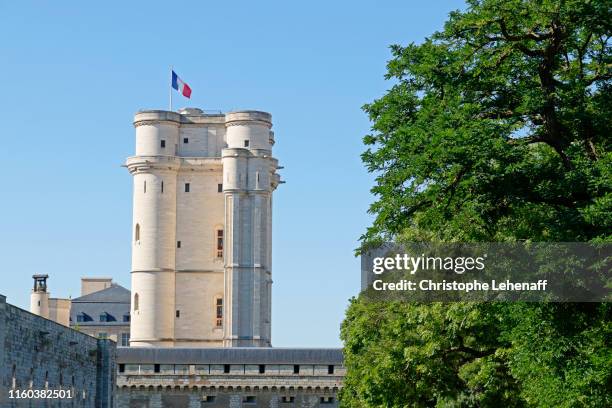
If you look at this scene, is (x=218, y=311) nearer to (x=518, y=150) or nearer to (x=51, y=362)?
(x=51, y=362)

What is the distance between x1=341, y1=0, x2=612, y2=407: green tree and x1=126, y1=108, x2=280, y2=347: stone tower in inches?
2639

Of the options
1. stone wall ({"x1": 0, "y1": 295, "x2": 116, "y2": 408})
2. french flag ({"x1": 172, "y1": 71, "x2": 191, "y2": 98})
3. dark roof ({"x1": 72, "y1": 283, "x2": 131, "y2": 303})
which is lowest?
stone wall ({"x1": 0, "y1": 295, "x2": 116, "y2": 408})

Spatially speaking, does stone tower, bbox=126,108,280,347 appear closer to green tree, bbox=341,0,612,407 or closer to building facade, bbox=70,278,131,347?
building facade, bbox=70,278,131,347

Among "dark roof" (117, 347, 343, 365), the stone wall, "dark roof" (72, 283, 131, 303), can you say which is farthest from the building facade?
the stone wall

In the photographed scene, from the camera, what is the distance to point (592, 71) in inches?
1086

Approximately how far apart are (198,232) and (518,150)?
239 feet

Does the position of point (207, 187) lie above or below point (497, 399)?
above

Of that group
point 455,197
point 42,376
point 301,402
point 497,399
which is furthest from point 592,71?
point 301,402

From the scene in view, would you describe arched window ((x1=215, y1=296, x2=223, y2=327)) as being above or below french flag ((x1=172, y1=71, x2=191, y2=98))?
below

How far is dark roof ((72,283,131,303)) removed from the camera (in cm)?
12606

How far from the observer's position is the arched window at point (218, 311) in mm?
96562

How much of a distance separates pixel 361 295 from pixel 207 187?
56065mm

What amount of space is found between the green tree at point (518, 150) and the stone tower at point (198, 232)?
67.0m

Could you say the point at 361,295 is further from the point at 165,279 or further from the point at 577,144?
the point at 165,279
